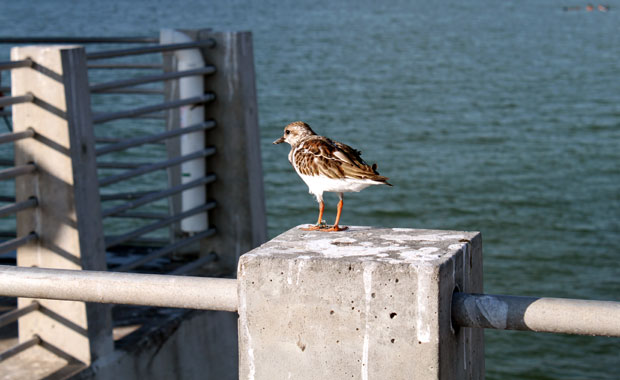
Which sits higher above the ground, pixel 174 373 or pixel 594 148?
pixel 174 373

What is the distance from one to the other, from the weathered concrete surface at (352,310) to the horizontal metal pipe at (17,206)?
3.75 metres

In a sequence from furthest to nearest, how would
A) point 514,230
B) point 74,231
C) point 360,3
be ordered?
1. point 360,3
2. point 514,230
3. point 74,231

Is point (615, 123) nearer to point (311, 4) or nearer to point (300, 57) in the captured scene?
point (300, 57)

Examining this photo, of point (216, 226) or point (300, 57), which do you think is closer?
point (216, 226)

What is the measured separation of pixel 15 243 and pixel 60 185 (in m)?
0.46

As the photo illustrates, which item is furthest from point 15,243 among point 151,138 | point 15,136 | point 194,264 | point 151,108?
point 194,264

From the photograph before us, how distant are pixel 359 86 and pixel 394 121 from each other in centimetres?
812

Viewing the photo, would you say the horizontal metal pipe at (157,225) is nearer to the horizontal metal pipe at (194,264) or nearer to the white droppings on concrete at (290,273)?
the horizontal metal pipe at (194,264)

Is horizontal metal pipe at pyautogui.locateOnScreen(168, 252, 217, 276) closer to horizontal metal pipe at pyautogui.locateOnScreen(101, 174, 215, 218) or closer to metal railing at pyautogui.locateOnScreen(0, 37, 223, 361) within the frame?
metal railing at pyautogui.locateOnScreen(0, 37, 223, 361)

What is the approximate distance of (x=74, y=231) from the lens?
254 inches

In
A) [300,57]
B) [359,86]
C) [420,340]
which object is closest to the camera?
[420,340]

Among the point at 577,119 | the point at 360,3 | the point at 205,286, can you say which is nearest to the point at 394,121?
the point at 577,119

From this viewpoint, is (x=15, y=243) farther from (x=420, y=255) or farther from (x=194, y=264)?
(x=420, y=255)

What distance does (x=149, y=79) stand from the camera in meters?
7.75
